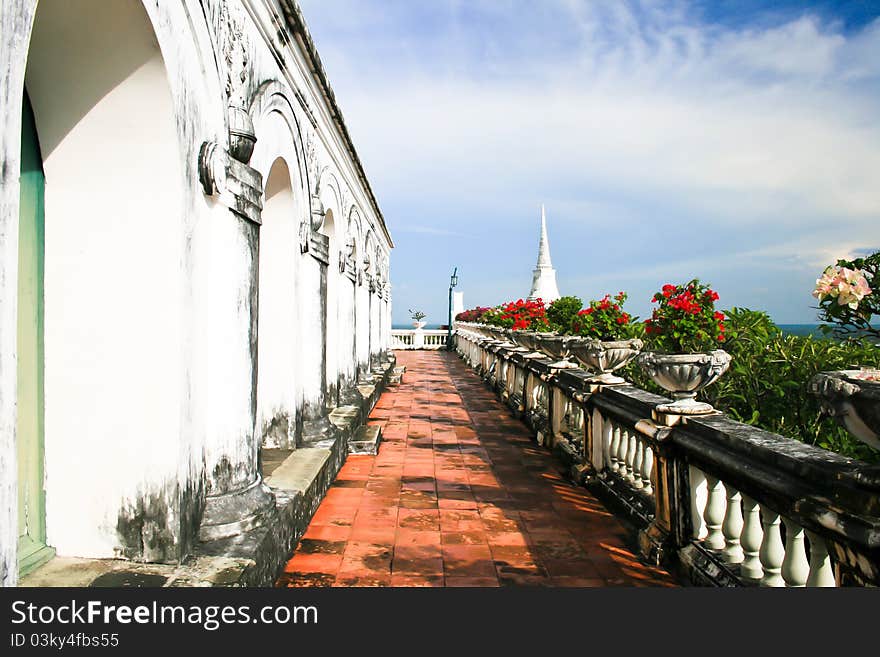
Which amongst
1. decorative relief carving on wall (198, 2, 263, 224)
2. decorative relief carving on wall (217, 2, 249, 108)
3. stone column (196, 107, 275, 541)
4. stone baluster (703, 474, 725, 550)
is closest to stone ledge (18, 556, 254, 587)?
stone column (196, 107, 275, 541)

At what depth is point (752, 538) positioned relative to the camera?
9.99 ft

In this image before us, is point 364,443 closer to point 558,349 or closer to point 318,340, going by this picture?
point 318,340

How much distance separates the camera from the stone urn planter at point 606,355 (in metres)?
5.65

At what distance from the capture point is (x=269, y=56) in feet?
15.2

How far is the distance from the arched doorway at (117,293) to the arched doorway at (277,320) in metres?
2.61

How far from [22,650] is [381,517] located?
3.03 meters

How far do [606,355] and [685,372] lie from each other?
6.48 feet

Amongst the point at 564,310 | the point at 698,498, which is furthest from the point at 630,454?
the point at 564,310

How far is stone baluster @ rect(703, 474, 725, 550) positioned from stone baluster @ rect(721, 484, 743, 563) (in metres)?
A: 0.10

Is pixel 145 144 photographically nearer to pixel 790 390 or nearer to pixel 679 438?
pixel 679 438

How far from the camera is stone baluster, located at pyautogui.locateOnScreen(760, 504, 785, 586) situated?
9.34 feet

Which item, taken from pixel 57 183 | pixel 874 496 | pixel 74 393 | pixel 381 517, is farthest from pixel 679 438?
pixel 57 183

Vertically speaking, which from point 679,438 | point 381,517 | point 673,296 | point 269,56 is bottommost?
point 381,517

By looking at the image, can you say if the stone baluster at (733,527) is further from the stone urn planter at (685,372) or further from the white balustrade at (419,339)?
the white balustrade at (419,339)
